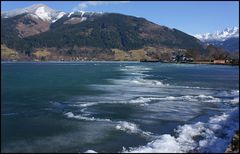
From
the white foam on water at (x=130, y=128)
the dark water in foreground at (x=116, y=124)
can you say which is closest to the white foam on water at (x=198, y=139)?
the dark water in foreground at (x=116, y=124)

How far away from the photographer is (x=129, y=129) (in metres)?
40.8

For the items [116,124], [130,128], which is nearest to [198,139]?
[130,128]

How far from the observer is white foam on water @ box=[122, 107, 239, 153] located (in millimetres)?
32719

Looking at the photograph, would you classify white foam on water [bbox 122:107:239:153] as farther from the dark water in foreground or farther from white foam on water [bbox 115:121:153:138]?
white foam on water [bbox 115:121:153:138]

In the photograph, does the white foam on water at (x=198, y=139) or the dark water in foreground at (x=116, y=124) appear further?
the dark water in foreground at (x=116, y=124)

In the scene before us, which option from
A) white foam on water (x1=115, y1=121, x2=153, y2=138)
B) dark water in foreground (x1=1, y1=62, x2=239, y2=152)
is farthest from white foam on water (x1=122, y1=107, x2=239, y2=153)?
white foam on water (x1=115, y1=121, x2=153, y2=138)

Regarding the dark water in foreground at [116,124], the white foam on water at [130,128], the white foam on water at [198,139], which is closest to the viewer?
the white foam on water at [198,139]

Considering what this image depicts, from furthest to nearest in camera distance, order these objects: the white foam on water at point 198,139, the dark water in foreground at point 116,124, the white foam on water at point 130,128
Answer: the white foam on water at point 130,128 < the dark water in foreground at point 116,124 < the white foam on water at point 198,139

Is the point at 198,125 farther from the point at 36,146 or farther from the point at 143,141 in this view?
the point at 36,146

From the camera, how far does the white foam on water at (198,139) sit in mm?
32719

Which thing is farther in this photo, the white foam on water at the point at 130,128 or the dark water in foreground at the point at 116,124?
the white foam on water at the point at 130,128

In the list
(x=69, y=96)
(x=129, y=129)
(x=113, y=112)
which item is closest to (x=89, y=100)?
(x=69, y=96)

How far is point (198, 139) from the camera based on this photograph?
120 feet

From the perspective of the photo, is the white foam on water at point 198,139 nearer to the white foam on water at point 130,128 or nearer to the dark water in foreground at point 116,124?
the dark water in foreground at point 116,124
